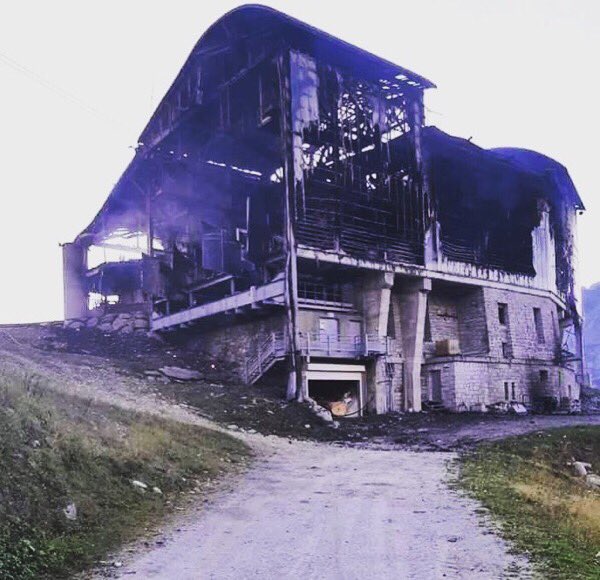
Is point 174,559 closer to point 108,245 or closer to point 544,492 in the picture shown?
point 544,492

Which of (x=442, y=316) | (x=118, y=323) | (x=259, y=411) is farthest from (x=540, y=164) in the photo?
(x=259, y=411)

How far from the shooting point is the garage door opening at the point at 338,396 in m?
34.4

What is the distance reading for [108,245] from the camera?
53094mm

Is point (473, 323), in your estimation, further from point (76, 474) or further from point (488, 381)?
point (76, 474)

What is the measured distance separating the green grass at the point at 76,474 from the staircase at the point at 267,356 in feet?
53.8

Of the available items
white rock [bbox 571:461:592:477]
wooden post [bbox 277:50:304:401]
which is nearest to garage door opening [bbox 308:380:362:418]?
wooden post [bbox 277:50:304:401]

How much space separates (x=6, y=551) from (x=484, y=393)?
3474 centimetres

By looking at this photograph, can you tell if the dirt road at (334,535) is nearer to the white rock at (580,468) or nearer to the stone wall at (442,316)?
the white rock at (580,468)

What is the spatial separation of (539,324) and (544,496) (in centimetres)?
3523

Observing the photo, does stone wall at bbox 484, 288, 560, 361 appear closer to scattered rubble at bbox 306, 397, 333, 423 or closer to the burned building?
the burned building

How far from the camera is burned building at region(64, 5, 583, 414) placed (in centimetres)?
3356

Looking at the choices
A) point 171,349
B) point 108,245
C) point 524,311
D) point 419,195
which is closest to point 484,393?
point 524,311

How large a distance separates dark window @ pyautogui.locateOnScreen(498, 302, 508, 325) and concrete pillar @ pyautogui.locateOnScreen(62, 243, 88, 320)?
104ft

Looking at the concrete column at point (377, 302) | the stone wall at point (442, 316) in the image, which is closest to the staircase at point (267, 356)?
the concrete column at point (377, 302)
